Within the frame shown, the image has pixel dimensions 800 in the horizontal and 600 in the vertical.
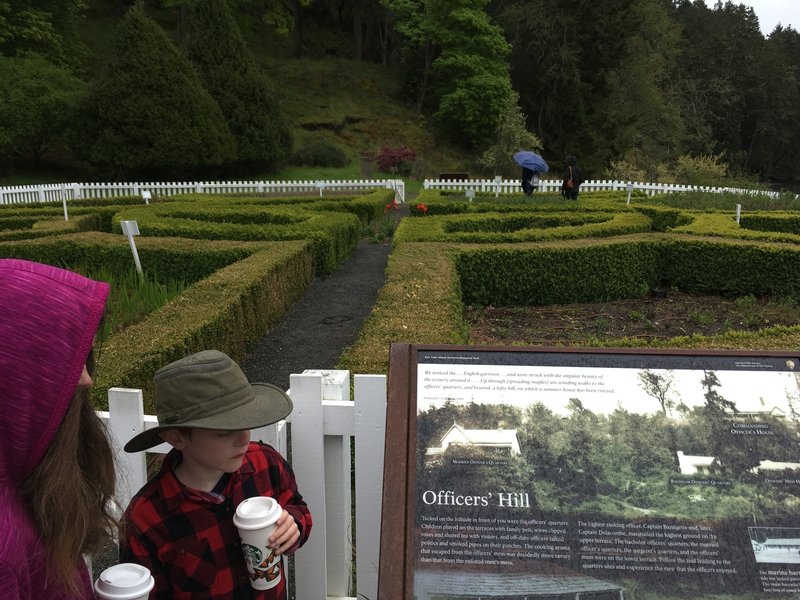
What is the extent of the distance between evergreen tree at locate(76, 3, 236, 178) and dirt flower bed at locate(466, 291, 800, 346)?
73.8ft

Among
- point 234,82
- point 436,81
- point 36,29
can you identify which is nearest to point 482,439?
point 234,82

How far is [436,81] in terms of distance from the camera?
4034cm

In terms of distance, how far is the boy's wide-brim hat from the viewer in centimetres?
183

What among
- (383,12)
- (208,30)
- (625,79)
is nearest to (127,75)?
(208,30)

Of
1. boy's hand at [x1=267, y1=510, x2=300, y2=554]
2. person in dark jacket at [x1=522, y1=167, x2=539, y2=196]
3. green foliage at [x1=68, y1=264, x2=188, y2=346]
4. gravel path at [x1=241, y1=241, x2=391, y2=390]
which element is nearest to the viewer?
boy's hand at [x1=267, y1=510, x2=300, y2=554]

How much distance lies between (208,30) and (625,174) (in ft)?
69.0

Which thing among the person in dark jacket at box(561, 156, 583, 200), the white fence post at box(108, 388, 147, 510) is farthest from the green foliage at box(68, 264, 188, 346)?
the person in dark jacket at box(561, 156, 583, 200)

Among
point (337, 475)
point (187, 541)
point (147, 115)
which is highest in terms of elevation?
point (147, 115)

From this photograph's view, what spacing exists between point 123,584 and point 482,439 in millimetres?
1014

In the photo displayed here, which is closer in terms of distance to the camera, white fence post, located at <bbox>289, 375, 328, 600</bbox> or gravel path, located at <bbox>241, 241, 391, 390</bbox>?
white fence post, located at <bbox>289, 375, 328, 600</bbox>

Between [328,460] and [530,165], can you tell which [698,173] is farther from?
[328,460]

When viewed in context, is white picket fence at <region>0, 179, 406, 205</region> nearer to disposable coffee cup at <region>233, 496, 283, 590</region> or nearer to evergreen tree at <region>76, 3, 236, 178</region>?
evergreen tree at <region>76, 3, 236, 178</region>

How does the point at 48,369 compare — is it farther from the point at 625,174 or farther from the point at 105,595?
the point at 625,174

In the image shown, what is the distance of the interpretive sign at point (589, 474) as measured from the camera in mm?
1669
